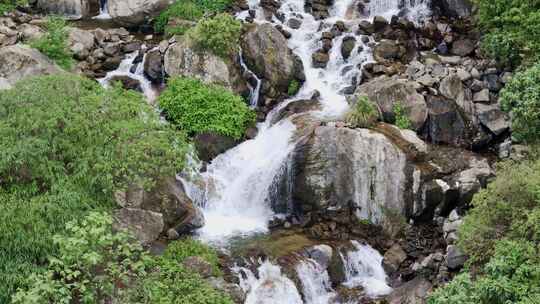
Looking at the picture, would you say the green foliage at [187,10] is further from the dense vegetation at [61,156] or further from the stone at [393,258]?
the stone at [393,258]

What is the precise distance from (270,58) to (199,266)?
10.3 meters

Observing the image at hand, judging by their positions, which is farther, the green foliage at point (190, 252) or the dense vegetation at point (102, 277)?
the green foliage at point (190, 252)

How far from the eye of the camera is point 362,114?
67.4 ft

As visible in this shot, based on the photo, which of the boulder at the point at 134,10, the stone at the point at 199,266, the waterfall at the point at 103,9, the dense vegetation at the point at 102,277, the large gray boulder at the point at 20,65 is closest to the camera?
the dense vegetation at the point at 102,277

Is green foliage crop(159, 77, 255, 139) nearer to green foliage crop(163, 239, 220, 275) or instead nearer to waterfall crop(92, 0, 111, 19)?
green foliage crop(163, 239, 220, 275)

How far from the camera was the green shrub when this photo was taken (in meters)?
14.6

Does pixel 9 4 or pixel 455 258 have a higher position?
pixel 9 4

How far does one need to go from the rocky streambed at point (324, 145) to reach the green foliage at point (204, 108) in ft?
1.54

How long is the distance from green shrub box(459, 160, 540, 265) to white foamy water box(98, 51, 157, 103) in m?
12.9

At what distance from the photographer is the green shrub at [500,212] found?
14.6 m

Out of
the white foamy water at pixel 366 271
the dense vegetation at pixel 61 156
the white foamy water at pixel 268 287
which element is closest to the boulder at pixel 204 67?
the dense vegetation at pixel 61 156

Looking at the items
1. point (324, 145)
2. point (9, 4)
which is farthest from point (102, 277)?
point (9, 4)

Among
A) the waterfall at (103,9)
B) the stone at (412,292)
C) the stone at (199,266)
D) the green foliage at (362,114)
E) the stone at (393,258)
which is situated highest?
the waterfall at (103,9)

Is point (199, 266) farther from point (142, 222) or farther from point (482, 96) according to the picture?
point (482, 96)
